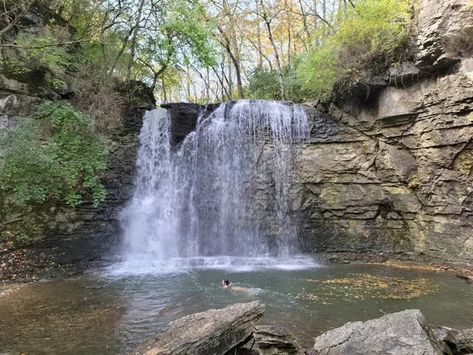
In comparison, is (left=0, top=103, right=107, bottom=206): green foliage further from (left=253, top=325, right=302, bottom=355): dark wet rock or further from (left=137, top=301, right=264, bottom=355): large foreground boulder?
(left=253, top=325, right=302, bottom=355): dark wet rock

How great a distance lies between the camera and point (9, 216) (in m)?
A: 8.88

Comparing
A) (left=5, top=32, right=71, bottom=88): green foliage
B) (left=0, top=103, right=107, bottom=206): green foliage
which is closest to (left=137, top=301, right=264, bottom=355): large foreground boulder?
(left=0, top=103, right=107, bottom=206): green foliage

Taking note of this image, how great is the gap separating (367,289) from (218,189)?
17.9 feet

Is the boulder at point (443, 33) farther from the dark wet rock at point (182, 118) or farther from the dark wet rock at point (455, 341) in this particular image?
the dark wet rock at point (455, 341)

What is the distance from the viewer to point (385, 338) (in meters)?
3.85

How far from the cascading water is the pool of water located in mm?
1792

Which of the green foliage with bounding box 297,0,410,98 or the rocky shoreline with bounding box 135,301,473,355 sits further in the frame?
the green foliage with bounding box 297,0,410,98

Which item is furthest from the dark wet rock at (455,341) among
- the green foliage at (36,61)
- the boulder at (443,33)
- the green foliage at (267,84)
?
the green foliage at (267,84)

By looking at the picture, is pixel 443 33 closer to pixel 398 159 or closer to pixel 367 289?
pixel 398 159

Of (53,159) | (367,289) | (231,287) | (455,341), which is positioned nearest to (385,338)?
(455,341)

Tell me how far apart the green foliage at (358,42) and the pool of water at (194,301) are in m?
5.36

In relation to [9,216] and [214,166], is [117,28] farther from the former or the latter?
[9,216]

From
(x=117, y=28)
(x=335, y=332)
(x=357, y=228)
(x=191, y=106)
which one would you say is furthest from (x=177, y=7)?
(x=335, y=332)

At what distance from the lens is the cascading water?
1075 cm
